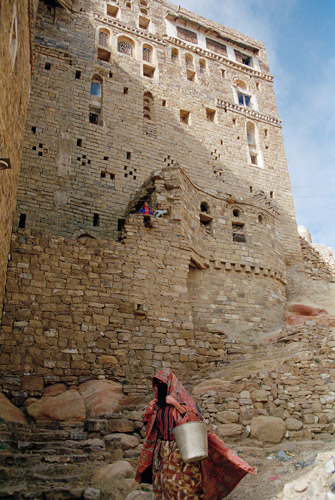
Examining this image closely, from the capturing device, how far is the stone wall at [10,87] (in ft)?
22.5

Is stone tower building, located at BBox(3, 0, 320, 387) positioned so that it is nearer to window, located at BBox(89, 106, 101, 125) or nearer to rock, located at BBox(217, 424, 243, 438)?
window, located at BBox(89, 106, 101, 125)

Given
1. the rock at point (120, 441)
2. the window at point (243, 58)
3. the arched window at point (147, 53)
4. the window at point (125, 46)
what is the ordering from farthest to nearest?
1. the window at point (243, 58)
2. the arched window at point (147, 53)
3. the window at point (125, 46)
4. the rock at point (120, 441)

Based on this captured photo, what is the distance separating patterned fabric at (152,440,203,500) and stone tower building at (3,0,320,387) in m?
4.80

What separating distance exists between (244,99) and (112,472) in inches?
895

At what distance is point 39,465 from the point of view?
6254mm

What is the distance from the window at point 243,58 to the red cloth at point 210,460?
2501cm

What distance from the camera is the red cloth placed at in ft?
15.9

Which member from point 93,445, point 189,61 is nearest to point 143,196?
point 93,445

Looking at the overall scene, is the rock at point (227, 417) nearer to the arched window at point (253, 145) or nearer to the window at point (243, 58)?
the arched window at point (253, 145)

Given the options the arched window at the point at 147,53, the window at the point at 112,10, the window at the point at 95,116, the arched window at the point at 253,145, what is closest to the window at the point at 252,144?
the arched window at the point at 253,145

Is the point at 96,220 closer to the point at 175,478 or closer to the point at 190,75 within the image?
the point at 190,75

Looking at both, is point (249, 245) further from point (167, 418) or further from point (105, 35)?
point (105, 35)

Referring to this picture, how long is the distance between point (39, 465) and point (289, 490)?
3.45 meters

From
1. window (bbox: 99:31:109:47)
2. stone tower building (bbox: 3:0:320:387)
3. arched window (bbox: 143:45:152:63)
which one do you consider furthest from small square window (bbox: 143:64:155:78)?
window (bbox: 99:31:109:47)
